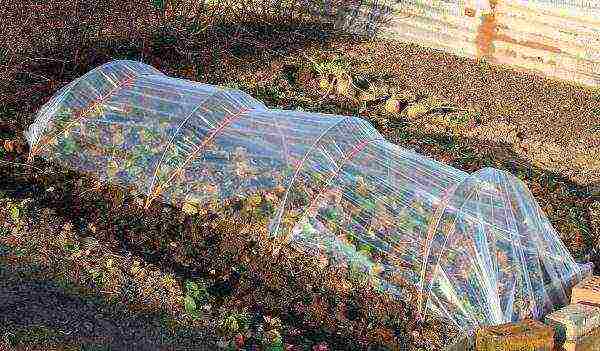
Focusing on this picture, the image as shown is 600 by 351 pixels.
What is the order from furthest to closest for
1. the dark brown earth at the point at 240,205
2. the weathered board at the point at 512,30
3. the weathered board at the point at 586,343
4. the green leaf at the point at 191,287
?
the weathered board at the point at 512,30, the green leaf at the point at 191,287, the dark brown earth at the point at 240,205, the weathered board at the point at 586,343

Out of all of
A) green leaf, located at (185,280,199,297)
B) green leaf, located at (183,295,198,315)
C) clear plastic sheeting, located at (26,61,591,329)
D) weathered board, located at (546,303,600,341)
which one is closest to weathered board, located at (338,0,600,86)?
clear plastic sheeting, located at (26,61,591,329)

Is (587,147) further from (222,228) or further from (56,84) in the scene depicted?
(56,84)

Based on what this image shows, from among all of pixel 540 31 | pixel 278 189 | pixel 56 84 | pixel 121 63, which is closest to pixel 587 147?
pixel 540 31

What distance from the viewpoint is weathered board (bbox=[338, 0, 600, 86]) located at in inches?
421

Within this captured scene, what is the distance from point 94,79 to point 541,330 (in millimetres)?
4361

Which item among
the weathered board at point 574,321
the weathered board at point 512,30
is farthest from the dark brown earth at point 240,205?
the weathered board at point 574,321

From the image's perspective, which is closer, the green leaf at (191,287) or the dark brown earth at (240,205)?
the dark brown earth at (240,205)

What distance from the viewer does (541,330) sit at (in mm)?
5664

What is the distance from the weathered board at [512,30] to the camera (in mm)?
10688

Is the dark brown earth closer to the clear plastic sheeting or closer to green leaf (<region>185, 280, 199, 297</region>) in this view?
green leaf (<region>185, 280, 199, 297</region>)

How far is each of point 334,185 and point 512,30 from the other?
516cm

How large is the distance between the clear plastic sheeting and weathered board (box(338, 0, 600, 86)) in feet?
13.9

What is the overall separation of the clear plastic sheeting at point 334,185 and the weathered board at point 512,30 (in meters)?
4.24

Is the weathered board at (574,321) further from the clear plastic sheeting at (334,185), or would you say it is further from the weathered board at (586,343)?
the clear plastic sheeting at (334,185)
